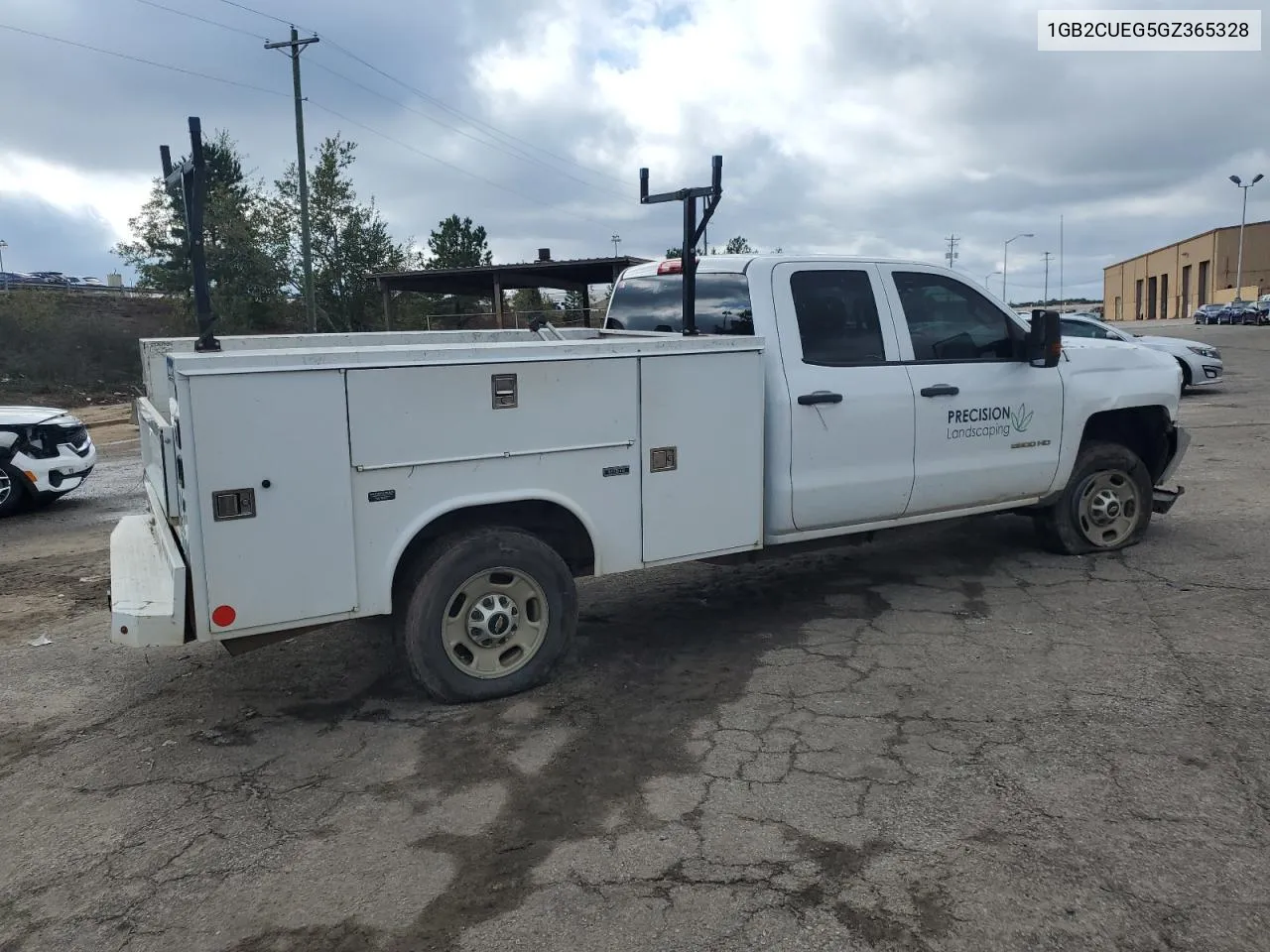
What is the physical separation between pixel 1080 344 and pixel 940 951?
16.5ft

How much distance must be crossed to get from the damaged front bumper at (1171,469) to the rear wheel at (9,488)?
10301 millimetres

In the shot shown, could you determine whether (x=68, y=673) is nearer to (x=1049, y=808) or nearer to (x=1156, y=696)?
(x=1049, y=808)

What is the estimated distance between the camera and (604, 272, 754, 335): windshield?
5469mm

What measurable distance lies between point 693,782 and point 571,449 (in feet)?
5.27

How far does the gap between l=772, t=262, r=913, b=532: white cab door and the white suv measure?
8230mm

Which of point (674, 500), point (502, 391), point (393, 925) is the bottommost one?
point (393, 925)

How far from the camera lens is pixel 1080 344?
21.9 ft

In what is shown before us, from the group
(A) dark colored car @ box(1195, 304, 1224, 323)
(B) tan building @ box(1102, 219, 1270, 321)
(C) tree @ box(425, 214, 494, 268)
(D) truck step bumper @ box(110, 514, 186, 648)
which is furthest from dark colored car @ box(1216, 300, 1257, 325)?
(D) truck step bumper @ box(110, 514, 186, 648)

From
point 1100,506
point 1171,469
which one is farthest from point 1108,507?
point 1171,469

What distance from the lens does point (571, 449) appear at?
455 cm

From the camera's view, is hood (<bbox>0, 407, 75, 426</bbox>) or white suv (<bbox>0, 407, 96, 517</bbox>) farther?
hood (<bbox>0, 407, 75, 426</bbox>)

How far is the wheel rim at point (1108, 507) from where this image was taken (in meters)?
6.76

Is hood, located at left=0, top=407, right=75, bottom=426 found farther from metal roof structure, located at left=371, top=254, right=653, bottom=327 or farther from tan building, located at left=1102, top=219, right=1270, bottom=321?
tan building, located at left=1102, top=219, right=1270, bottom=321

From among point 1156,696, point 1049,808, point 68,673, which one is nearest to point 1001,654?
point 1156,696
